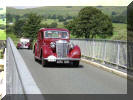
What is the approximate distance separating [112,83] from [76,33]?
81981 millimetres

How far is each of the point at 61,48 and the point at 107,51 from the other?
234cm

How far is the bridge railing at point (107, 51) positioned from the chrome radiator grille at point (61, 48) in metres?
2.13

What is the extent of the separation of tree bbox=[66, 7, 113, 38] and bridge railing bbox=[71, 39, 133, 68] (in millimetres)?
71173

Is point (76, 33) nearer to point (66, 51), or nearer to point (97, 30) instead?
point (97, 30)

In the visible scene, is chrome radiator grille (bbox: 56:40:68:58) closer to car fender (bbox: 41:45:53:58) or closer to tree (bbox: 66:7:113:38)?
car fender (bbox: 41:45:53:58)

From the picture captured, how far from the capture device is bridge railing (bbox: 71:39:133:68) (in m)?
13.3

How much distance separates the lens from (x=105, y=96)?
8289mm

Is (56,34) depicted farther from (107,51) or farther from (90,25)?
(90,25)

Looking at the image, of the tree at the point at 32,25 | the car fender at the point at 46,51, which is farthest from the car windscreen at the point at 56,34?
the tree at the point at 32,25

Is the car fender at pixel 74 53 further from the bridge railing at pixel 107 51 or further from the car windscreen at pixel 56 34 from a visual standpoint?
the car windscreen at pixel 56 34

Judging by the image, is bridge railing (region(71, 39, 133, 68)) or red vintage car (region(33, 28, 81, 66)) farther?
red vintage car (region(33, 28, 81, 66))

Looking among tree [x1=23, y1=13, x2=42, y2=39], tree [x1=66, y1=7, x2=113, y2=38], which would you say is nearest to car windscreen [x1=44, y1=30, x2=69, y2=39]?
tree [x1=66, y1=7, x2=113, y2=38]

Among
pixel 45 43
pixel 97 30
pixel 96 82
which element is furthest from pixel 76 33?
pixel 96 82

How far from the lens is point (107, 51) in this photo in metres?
16.2
